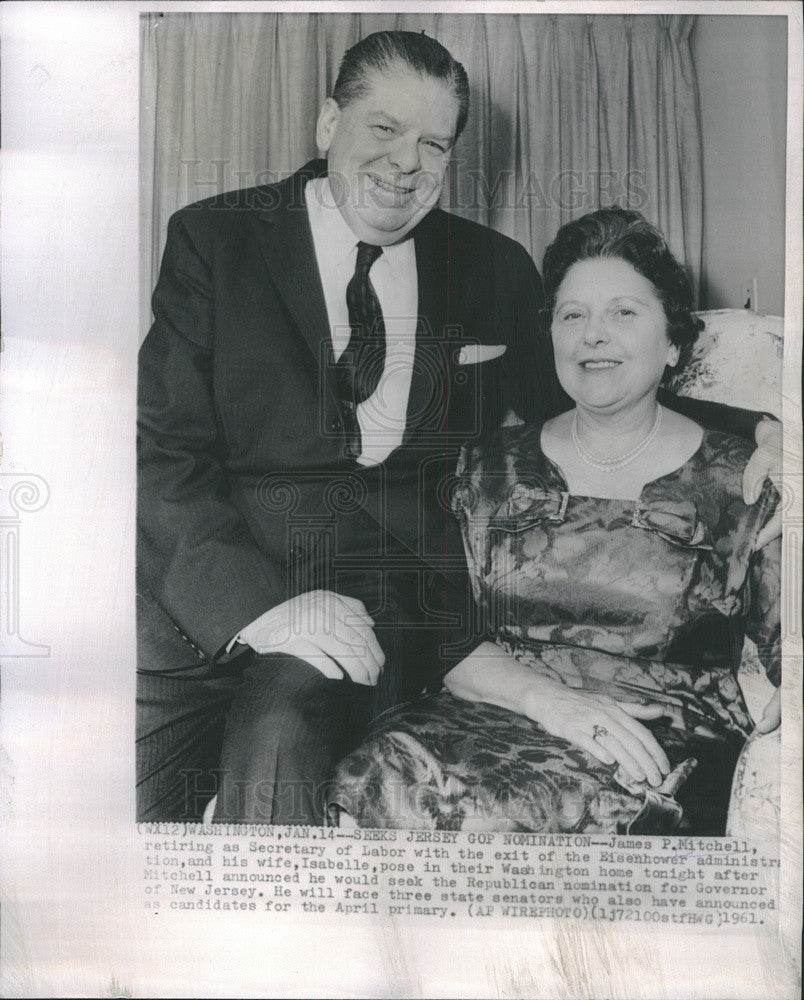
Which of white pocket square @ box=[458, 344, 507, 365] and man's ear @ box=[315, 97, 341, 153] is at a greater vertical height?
man's ear @ box=[315, 97, 341, 153]

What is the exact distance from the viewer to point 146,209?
173 cm

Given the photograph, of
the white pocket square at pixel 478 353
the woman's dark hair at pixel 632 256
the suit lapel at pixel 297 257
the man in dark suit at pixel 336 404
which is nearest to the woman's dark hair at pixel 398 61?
the man in dark suit at pixel 336 404

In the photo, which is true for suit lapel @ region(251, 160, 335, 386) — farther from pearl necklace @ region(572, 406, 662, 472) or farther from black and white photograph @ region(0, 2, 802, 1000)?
pearl necklace @ region(572, 406, 662, 472)

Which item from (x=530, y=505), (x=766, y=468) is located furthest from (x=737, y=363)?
(x=530, y=505)

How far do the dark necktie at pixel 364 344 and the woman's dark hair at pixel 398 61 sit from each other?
1.18 feet

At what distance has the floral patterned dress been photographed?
1663 mm

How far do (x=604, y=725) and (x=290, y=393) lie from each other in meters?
0.84

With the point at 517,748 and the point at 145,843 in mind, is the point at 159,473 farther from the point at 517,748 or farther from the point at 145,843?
the point at 517,748

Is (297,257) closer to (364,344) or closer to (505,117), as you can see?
(364,344)

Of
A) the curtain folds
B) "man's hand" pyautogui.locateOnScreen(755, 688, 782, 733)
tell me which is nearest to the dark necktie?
the curtain folds

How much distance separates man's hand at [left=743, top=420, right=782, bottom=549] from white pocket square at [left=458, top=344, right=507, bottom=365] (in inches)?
20.2

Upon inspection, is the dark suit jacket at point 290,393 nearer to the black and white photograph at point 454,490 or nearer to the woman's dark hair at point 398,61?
the black and white photograph at point 454,490

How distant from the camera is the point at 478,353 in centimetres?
170

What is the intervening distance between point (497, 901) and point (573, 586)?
0.61 m
